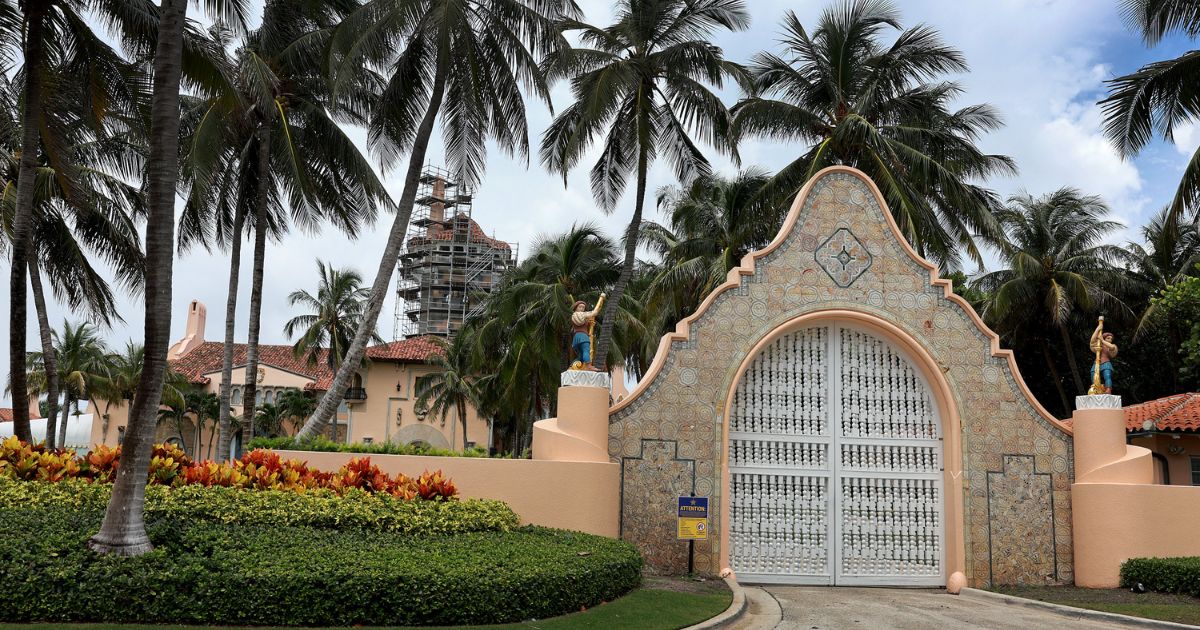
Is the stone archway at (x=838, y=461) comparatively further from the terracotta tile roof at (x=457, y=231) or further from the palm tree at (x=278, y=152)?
the terracotta tile roof at (x=457, y=231)

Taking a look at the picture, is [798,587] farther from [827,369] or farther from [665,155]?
[665,155]

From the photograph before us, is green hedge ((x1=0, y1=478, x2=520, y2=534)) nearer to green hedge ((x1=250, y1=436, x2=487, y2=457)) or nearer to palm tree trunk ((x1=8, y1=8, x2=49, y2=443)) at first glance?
green hedge ((x1=250, y1=436, x2=487, y2=457))

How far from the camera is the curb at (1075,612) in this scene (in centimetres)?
1197

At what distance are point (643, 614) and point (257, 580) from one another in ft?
13.9

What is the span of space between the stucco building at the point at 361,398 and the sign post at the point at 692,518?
1334 inches

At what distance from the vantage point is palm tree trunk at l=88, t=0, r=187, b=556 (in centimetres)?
962

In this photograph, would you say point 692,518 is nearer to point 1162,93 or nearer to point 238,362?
point 1162,93

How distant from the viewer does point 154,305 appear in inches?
396

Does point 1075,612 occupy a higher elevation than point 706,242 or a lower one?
lower

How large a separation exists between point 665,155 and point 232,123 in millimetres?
9200

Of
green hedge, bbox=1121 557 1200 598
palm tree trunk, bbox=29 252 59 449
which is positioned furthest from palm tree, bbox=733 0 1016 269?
palm tree trunk, bbox=29 252 59 449

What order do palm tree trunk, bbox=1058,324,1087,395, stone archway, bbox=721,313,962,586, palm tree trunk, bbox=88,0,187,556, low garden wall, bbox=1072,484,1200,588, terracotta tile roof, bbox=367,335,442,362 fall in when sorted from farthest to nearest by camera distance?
terracotta tile roof, bbox=367,335,442,362
palm tree trunk, bbox=1058,324,1087,395
stone archway, bbox=721,313,962,586
low garden wall, bbox=1072,484,1200,588
palm tree trunk, bbox=88,0,187,556

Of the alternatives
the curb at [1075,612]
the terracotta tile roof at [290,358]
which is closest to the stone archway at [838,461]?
the curb at [1075,612]

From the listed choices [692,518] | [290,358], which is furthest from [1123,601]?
[290,358]
